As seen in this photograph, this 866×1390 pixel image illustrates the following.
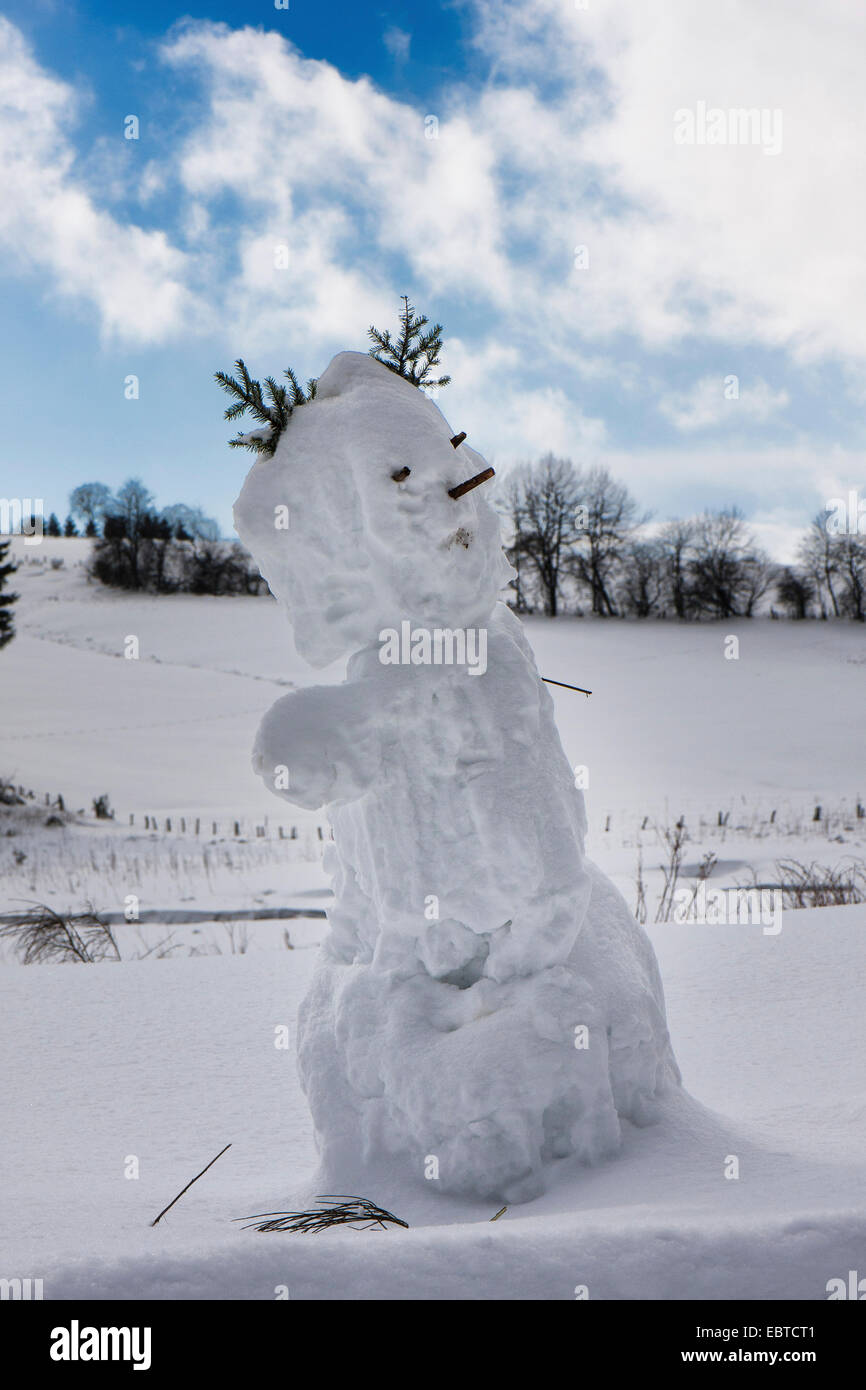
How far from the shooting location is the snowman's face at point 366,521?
5.96 ft

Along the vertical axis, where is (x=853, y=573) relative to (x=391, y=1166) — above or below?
above

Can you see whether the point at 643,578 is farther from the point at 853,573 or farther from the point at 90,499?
the point at 90,499

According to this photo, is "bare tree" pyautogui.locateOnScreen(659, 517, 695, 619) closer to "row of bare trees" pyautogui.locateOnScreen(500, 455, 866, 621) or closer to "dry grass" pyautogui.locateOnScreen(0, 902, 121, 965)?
"row of bare trees" pyautogui.locateOnScreen(500, 455, 866, 621)

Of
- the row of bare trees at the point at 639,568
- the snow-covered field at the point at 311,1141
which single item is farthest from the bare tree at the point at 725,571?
the snow-covered field at the point at 311,1141

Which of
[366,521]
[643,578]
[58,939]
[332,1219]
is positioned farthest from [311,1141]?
[643,578]

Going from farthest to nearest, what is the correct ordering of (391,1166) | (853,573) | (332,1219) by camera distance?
(853,573) → (391,1166) → (332,1219)

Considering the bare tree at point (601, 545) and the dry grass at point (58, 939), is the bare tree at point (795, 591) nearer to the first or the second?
the bare tree at point (601, 545)

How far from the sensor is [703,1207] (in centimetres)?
142

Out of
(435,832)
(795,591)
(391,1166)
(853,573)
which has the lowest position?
(391,1166)

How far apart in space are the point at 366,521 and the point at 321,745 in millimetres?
452

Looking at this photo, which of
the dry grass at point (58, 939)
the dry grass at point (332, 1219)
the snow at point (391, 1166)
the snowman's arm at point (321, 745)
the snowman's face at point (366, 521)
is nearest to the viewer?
the snow at point (391, 1166)

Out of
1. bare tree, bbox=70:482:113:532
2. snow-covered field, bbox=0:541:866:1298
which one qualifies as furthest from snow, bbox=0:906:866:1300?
bare tree, bbox=70:482:113:532

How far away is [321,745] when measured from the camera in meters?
1.73

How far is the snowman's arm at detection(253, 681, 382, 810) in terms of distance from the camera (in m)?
1.70
